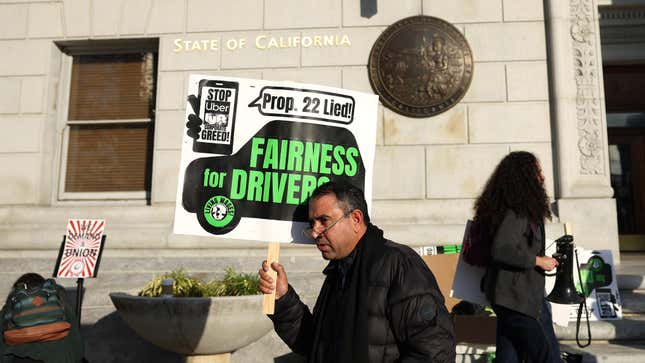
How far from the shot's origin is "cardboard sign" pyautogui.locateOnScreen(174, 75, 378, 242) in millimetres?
3100

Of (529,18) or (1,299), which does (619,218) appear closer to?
(529,18)

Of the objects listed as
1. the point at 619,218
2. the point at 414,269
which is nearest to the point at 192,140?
the point at 414,269

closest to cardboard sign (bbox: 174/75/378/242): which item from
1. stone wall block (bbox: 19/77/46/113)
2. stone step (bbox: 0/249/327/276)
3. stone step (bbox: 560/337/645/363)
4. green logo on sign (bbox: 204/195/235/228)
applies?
green logo on sign (bbox: 204/195/235/228)

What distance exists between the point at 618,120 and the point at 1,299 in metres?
11.3

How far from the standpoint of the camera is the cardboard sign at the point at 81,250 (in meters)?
5.45

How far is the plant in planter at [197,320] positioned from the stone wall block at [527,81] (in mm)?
5784

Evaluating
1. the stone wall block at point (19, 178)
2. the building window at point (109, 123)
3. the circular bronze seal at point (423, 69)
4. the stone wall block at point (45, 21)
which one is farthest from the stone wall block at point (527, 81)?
the stone wall block at point (19, 178)

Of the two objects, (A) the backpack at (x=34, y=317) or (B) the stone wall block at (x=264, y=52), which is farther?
(B) the stone wall block at (x=264, y=52)

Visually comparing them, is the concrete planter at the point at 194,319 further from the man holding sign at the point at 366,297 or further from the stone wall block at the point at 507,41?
the stone wall block at the point at 507,41

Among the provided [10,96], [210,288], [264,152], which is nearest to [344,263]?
[264,152]

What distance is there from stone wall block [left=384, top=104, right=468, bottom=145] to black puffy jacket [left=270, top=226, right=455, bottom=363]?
6.06m

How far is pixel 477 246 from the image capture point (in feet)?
13.6

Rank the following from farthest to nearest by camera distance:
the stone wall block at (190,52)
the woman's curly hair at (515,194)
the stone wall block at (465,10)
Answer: the stone wall block at (190,52) → the stone wall block at (465,10) → the woman's curly hair at (515,194)

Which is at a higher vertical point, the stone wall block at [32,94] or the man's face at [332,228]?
the stone wall block at [32,94]
